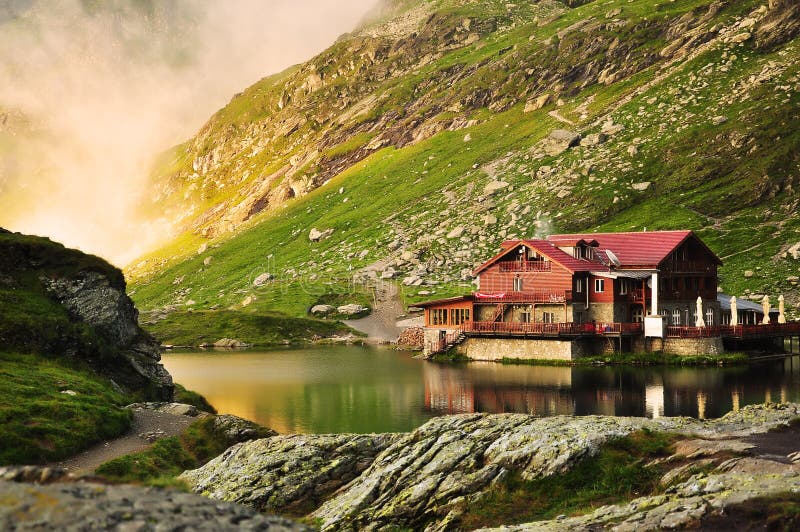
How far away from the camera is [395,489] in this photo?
110 feet

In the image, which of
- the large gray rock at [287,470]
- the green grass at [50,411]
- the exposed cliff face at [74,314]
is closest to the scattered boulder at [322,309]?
the exposed cliff face at [74,314]

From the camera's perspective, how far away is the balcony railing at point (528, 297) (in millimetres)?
104500

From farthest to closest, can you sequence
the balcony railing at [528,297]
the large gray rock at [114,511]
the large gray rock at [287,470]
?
the balcony railing at [528,297] → the large gray rock at [287,470] → the large gray rock at [114,511]

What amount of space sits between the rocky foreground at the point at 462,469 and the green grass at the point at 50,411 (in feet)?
26.9

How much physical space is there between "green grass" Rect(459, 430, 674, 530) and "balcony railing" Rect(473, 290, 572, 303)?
70.9 meters

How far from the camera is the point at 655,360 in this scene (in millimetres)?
98062

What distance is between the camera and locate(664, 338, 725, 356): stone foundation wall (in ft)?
321

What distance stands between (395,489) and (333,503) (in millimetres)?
2987

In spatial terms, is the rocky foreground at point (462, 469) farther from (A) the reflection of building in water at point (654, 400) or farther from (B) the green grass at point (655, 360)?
(B) the green grass at point (655, 360)

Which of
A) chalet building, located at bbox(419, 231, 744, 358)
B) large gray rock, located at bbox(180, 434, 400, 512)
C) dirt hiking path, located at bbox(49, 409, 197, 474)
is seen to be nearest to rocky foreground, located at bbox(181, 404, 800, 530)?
large gray rock, located at bbox(180, 434, 400, 512)

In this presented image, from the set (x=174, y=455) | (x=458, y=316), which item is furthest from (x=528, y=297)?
(x=174, y=455)

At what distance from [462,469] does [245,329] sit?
139268mm

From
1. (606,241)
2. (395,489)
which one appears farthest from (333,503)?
(606,241)

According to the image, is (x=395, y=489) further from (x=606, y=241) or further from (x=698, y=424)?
(x=606, y=241)
